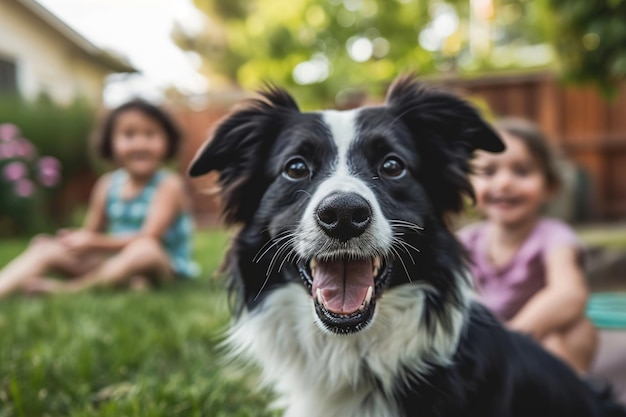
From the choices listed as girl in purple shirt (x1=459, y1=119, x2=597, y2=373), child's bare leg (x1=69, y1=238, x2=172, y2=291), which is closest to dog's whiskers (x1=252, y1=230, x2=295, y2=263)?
girl in purple shirt (x1=459, y1=119, x2=597, y2=373)

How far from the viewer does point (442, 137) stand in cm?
226

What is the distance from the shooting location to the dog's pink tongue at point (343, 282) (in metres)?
1.88

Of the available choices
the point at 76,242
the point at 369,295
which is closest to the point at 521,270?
the point at 369,295

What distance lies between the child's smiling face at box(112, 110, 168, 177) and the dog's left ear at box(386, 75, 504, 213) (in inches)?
140

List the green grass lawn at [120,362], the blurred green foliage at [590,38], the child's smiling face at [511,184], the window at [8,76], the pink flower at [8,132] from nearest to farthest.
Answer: the green grass lawn at [120,362] → the child's smiling face at [511,184] → the blurred green foliage at [590,38] → the window at [8,76] → the pink flower at [8,132]

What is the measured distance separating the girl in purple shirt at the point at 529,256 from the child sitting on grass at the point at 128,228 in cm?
289

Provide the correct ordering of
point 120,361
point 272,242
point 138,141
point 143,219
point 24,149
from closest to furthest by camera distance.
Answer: point 272,242, point 120,361, point 138,141, point 143,219, point 24,149

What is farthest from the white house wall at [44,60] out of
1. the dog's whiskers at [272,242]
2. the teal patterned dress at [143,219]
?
the dog's whiskers at [272,242]

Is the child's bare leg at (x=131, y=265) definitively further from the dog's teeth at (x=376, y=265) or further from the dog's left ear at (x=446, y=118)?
the dog's teeth at (x=376, y=265)

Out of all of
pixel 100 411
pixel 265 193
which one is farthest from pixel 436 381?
pixel 100 411

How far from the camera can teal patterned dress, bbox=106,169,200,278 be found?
566 centimetres

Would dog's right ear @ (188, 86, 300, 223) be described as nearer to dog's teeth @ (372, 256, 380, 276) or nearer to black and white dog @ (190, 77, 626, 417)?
black and white dog @ (190, 77, 626, 417)

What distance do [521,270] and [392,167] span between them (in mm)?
1408

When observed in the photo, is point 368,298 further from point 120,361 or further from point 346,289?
point 120,361
